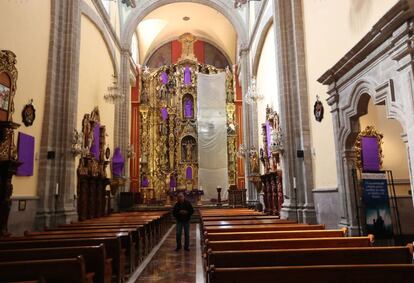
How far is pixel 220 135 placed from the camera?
23.9m

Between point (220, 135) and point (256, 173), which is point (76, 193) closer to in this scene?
point (256, 173)

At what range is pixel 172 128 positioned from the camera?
24.3 metres

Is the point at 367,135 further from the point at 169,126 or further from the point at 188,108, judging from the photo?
the point at 188,108

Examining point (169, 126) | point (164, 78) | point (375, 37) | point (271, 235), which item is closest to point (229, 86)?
point (164, 78)

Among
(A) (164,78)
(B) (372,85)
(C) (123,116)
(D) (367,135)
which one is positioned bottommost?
(D) (367,135)

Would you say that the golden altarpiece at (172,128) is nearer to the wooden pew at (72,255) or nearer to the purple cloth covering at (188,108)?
the purple cloth covering at (188,108)

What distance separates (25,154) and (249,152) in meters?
10.8

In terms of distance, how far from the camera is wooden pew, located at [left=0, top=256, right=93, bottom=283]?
3.36 meters

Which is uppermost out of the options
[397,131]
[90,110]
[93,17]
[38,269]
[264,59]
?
[93,17]

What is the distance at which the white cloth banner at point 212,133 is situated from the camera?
2330 centimetres

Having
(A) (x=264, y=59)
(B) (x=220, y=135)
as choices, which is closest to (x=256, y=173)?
(A) (x=264, y=59)

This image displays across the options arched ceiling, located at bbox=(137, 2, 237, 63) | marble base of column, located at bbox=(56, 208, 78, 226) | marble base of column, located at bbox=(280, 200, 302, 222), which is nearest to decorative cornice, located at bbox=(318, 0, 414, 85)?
marble base of column, located at bbox=(280, 200, 302, 222)

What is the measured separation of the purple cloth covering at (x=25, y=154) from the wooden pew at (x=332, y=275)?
669cm

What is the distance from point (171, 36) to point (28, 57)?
18051 mm
